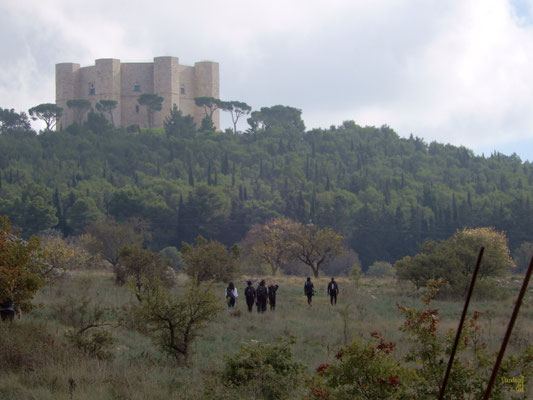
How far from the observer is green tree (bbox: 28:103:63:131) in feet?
326

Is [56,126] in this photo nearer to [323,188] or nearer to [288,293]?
[323,188]

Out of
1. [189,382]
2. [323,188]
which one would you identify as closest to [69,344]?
[189,382]

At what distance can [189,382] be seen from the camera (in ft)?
27.0

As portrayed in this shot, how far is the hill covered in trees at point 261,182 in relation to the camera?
63188mm

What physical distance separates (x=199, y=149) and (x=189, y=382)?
3388 inches

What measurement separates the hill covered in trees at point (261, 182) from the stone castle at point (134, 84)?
13.1ft

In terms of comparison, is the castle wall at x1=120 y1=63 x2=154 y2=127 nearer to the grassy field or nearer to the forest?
the forest

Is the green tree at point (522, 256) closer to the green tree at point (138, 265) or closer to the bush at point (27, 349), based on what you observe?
the green tree at point (138, 265)

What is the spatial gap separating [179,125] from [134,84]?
30.2ft

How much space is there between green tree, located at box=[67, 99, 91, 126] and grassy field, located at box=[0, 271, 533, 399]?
78512mm

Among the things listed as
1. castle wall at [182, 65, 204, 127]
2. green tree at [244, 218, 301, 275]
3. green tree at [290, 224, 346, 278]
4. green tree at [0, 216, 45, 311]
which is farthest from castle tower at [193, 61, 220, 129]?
green tree at [0, 216, 45, 311]

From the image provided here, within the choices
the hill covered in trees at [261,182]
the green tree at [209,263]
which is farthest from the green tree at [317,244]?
the hill covered in trees at [261,182]

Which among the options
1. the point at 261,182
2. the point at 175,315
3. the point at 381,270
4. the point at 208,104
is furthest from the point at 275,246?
the point at 208,104

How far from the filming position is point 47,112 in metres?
99.7
